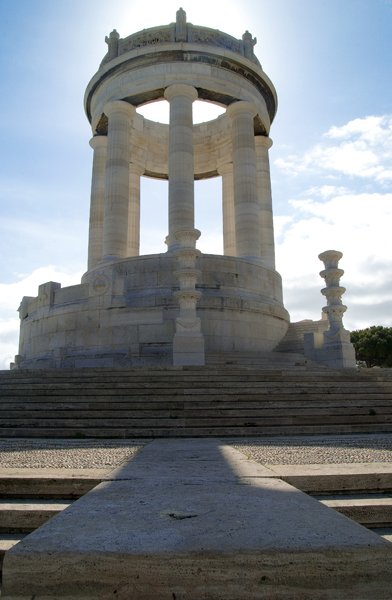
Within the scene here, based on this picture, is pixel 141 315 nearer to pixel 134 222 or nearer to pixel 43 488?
pixel 134 222

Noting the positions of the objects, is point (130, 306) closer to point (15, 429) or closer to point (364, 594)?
point (15, 429)

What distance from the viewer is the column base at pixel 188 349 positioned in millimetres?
21078

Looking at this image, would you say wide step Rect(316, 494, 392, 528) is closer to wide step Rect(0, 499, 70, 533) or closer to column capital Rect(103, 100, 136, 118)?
wide step Rect(0, 499, 70, 533)

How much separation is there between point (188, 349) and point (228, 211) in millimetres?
22426

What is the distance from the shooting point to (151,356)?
2498cm

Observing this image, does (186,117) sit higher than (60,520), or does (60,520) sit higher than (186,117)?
(186,117)

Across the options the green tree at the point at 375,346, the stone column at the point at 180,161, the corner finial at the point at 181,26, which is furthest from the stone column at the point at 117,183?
the green tree at the point at 375,346

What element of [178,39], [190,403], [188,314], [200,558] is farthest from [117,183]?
[200,558]

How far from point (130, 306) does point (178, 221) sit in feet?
23.1

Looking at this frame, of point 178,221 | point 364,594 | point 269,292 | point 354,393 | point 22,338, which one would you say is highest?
point 178,221

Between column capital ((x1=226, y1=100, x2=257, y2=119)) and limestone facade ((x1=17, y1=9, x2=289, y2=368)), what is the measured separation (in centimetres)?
8

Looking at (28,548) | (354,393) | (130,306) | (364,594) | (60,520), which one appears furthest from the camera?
(130,306)

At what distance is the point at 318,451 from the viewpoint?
829cm

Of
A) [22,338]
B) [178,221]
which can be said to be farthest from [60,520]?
[22,338]
